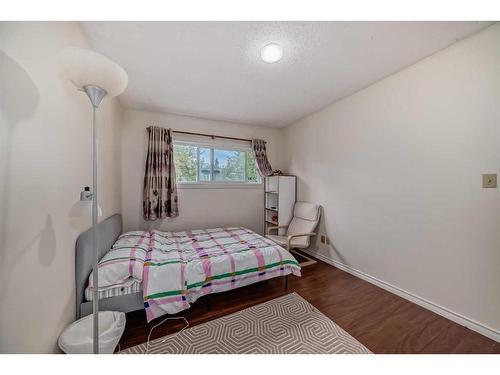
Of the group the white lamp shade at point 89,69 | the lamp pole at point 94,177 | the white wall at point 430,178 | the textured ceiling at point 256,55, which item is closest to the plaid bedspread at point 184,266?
the lamp pole at point 94,177

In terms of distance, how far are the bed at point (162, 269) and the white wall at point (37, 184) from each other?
0.20m

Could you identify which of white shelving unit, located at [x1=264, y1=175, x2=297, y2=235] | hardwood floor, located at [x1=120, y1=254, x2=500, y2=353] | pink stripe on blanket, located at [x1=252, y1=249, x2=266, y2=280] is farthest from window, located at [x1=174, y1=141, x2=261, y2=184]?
hardwood floor, located at [x1=120, y1=254, x2=500, y2=353]

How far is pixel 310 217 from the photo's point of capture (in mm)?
3029

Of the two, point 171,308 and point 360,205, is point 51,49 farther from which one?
point 360,205

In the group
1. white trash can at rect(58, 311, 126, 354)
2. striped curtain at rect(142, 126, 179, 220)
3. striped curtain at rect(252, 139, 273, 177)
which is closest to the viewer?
white trash can at rect(58, 311, 126, 354)

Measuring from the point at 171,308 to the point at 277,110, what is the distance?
2965mm

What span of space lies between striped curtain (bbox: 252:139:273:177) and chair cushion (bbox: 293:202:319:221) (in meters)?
0.86

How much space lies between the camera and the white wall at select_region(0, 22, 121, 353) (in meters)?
0.77

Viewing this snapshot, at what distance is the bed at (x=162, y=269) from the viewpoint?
1432mm

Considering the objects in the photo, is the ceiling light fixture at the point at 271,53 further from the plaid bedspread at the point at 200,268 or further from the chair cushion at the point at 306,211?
the chair cushion at the point at 306,211

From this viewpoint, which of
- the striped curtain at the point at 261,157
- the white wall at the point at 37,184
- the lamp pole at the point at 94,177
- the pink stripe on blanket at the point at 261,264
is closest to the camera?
the white wall at the point at 37,184

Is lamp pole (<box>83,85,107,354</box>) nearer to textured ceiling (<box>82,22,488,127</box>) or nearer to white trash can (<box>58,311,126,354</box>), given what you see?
white trash can (<box>58,311,126,354</box>)
